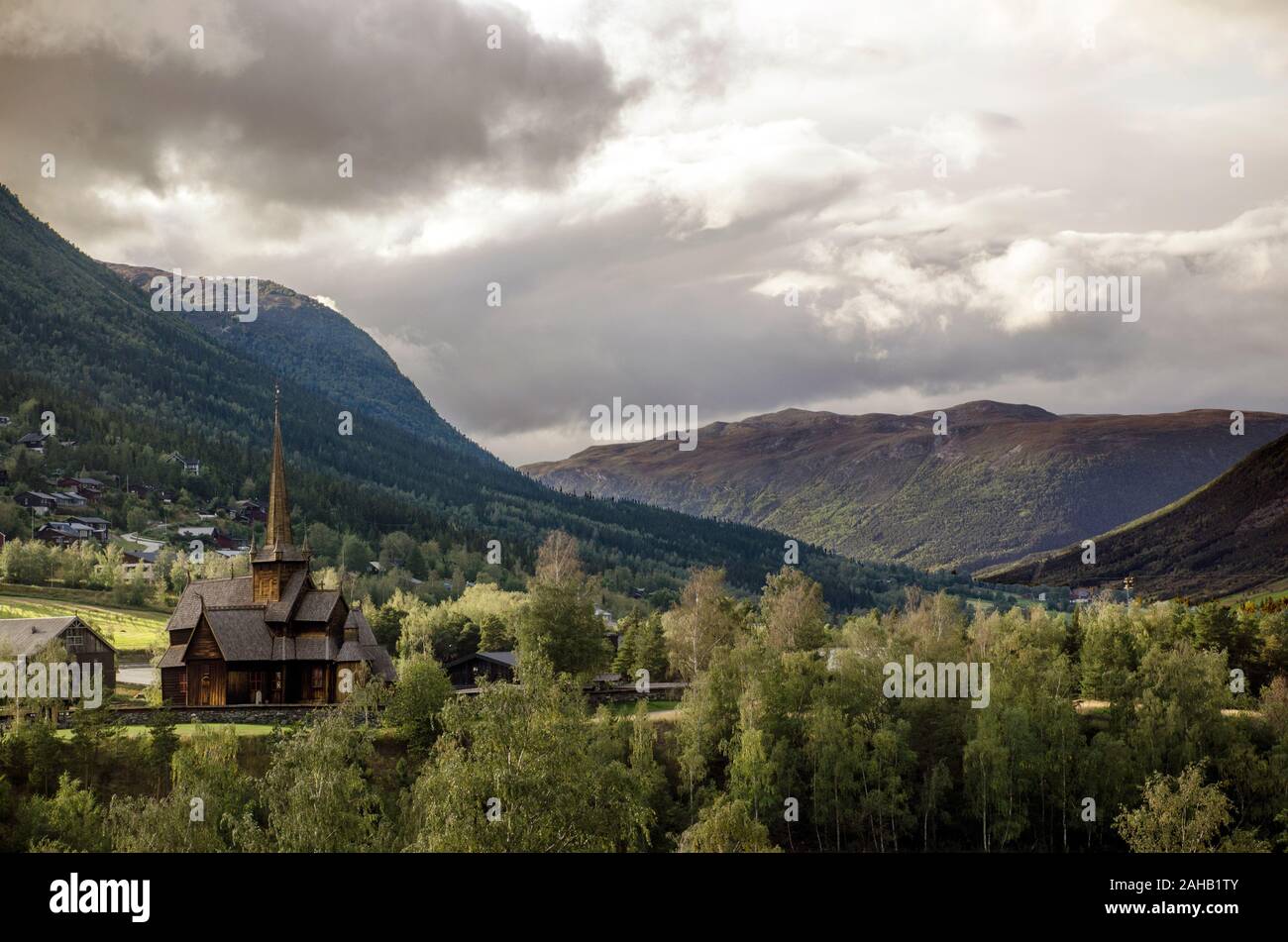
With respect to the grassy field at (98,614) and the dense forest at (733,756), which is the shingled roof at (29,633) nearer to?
the grassy field at (98,614)

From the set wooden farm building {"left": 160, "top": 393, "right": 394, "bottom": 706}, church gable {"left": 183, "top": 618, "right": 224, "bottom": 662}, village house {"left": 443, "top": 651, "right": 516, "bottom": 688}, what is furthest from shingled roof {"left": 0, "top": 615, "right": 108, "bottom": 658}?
village house {"left": 443, "top": 651, "right": 516, "bottom": 688}

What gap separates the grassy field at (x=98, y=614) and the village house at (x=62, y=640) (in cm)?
1479

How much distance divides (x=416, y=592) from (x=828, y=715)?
117380 millimetres

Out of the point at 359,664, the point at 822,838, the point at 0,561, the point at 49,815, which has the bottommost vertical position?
the point at 822,838

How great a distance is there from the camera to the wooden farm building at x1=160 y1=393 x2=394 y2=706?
88188 millimetres

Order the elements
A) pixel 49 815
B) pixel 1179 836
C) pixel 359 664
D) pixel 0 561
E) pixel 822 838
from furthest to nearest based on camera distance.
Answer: pixel 0 561 < pixel 359 664 < pixel 822 838 < pixel 1179 836 < pixel 49 815

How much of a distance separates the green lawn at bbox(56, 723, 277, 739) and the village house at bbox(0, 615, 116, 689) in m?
20.0

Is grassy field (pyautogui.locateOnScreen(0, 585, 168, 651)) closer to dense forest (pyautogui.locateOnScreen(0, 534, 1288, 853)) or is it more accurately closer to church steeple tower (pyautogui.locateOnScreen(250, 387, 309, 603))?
church steeple tower (pyautogui.locateOnScreen(250, 387, 309, 603))

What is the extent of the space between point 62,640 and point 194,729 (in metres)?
27.0

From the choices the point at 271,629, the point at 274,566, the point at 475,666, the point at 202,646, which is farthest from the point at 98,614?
the point at 271,629

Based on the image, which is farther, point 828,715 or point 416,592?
point 416,592
